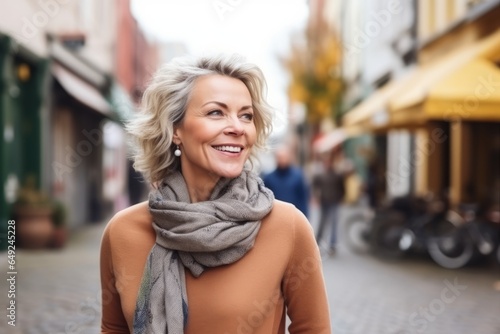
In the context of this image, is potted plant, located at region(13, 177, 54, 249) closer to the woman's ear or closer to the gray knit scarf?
the woman's ear

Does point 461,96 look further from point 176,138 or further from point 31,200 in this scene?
point 176,138

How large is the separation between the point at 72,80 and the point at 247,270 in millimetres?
15290

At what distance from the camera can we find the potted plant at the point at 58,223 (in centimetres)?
1282

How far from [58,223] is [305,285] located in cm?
1140

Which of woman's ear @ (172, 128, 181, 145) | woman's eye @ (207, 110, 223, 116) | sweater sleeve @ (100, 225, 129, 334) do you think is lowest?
sweater sleeve @ (100, 225, 129, 334)

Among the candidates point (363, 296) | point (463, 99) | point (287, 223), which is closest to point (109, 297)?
point (287, 223)

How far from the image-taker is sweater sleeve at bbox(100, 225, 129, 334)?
2227 millimetres

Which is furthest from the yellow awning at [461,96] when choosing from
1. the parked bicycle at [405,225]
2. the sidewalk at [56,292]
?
the sidewalk at [56,292]

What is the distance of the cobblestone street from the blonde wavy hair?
4.39 metres

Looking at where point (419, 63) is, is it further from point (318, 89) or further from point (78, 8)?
point (318, 89)

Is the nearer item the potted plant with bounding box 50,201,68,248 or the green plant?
the green plant

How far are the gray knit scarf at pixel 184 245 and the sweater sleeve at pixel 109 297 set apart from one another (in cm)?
17

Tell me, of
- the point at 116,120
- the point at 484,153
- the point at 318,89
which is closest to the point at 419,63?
the point at 484,153

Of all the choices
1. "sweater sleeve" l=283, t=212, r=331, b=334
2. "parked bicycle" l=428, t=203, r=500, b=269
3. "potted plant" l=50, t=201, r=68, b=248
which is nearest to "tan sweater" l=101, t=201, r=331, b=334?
"sweater sleeve" l=283, t=212, r=331, b=334
